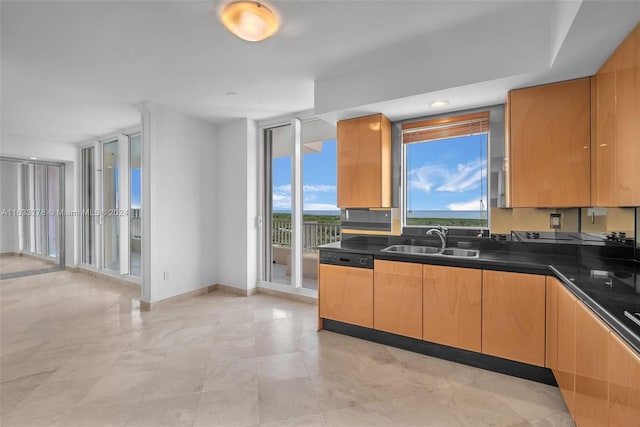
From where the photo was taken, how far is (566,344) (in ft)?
5.79

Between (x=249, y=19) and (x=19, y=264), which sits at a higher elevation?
(x=249, y=19)

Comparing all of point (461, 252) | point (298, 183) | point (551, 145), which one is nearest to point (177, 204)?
point (298, 183)

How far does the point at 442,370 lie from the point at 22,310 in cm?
492

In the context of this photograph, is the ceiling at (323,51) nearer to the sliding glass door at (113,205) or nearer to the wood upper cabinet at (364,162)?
the wood upper cabinet at (364,162)

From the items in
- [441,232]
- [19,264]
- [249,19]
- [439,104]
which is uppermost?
[249,19]

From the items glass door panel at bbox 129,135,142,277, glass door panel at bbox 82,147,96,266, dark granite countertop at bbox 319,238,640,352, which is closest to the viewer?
dark granite countertop at bbox 319,238,640,352

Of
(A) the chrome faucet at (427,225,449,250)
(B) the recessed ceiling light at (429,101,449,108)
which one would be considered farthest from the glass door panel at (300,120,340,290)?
(B) the recessed ceiling light at (429,101,449,108)

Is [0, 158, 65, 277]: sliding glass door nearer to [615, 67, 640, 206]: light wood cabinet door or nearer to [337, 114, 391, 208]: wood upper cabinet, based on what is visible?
[337, 114, 391, 208]: wood upper cabinet

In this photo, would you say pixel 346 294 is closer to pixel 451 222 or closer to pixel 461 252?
pixel 461 252

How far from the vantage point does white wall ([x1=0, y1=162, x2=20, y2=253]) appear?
17.2 ft

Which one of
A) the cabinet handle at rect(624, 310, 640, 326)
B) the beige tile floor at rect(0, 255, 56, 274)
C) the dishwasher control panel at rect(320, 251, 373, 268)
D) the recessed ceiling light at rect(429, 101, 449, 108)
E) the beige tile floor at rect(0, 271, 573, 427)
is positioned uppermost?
the recessed ceiling light at rect(429, 101, 449, 108)

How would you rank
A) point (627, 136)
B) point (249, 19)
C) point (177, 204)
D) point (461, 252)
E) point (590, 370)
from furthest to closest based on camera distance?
point (177, 204) → point (461, 252) → point (249, 19) → point (627, 136) → point (590, 370)

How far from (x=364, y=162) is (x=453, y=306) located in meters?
1.61

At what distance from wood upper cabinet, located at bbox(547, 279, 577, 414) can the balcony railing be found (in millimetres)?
3685
